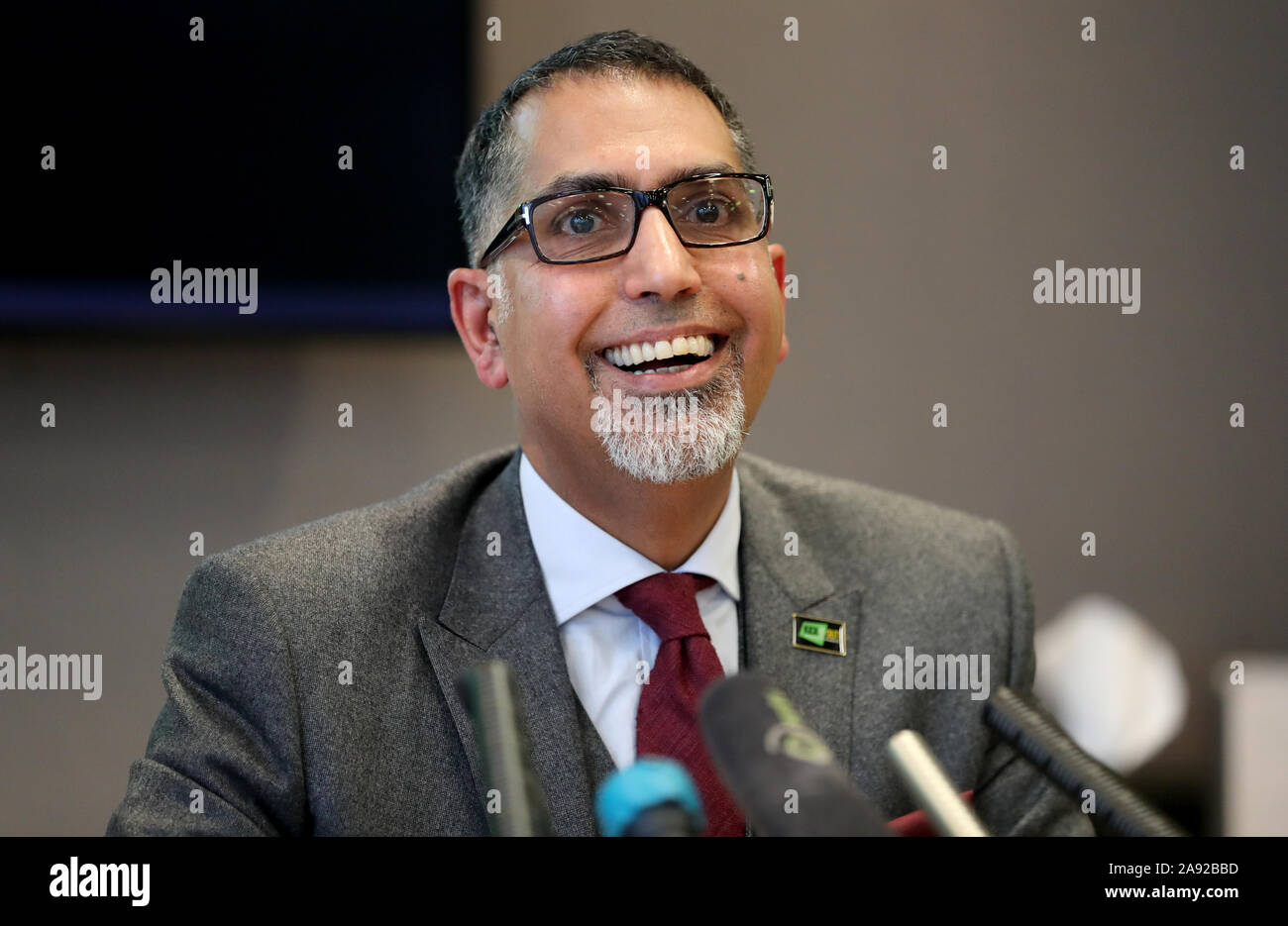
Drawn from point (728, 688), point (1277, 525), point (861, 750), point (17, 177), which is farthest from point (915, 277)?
point (728, 688)

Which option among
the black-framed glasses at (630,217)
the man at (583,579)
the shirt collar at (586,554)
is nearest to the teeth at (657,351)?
the man at (583,579)

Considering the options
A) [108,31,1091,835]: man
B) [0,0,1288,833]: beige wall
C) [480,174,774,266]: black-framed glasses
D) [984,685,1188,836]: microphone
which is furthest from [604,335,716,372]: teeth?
[0,0,1288,833]: beige wall

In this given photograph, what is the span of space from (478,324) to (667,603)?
51 cm

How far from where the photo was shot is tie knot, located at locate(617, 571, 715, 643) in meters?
1.44

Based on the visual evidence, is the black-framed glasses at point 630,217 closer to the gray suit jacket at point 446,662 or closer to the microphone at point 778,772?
the gray suit jacket at point 446,662

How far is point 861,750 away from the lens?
1.48 meters

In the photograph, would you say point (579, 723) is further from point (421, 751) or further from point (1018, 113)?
point (1018, 113)

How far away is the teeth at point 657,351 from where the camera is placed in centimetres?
143

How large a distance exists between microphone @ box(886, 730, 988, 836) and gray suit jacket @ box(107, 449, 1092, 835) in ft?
2.20

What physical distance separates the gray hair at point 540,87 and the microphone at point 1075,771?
3.25ft

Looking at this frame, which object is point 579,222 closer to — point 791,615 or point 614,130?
point 614,130

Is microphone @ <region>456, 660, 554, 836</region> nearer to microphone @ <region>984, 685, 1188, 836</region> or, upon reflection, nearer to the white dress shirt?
microphone @ <region>984, 685, 1188, 836</region>
